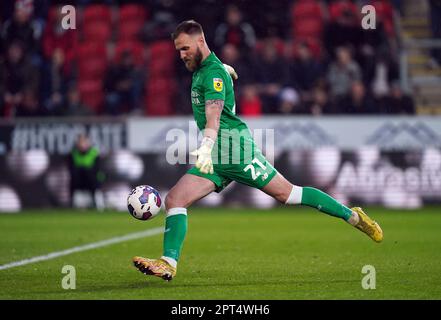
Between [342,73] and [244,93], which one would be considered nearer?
[244,93]

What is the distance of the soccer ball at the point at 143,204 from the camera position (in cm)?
884

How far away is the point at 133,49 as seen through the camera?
21.1 m

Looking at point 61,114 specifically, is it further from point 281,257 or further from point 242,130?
point 242,130

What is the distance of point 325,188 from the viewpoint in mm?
18250

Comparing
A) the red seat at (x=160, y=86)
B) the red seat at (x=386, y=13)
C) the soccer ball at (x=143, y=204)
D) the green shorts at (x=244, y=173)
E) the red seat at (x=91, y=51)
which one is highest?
the red seat at (x=386, y=13)

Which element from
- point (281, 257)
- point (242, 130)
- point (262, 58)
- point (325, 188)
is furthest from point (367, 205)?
point (242, 130)

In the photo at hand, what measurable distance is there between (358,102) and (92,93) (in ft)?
18.0

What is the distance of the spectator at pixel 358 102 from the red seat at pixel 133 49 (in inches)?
175

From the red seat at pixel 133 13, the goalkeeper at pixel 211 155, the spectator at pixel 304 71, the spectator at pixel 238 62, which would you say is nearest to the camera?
the goalkeeper at pixel 211 155

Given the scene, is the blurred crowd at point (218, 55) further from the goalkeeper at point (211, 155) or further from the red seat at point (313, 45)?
the goalkeeper at point (211, 155)

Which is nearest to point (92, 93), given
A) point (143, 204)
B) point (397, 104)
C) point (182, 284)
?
point (397, 104)

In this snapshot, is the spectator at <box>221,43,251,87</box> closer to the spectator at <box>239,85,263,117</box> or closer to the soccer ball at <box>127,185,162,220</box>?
the spectator at <box>239,85,263,117</box>

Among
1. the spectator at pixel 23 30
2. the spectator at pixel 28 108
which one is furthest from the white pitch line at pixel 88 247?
the spectator at pixel 23 30

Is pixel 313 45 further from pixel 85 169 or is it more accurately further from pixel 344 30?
pixel 85 169
